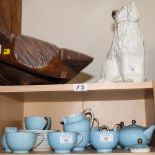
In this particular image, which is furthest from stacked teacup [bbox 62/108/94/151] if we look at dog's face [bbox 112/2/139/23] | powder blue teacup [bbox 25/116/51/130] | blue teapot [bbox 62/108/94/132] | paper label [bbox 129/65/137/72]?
dog's face [bbox 112/2/139/23]

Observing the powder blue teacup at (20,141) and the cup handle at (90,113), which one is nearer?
the powder blue teacup at (20,141)

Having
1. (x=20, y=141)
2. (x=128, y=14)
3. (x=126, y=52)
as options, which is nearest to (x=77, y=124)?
(x=20, y=141)

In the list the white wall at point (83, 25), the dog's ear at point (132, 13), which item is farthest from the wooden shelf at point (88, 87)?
the white wall at point (83, 25)

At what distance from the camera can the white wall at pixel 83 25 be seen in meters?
1.54

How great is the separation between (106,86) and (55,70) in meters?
0.20

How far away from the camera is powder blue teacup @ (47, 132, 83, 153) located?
3.64ft

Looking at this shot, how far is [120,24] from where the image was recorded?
4.08ft

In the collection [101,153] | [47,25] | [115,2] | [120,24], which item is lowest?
[101,153]

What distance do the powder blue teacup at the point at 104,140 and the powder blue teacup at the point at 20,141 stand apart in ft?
0.78

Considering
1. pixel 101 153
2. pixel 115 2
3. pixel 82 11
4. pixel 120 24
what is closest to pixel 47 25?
pixel 82 11

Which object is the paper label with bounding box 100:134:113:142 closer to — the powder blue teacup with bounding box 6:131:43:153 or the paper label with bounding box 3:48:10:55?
the powder blue teacup with bounding box 6:131:43:153

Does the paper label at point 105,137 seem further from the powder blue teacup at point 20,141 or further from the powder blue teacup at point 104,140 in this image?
the powder blue teacup at point 20,141

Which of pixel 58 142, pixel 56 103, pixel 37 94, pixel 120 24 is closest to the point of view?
pixel 58 142

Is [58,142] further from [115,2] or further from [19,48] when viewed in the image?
[115,2]
